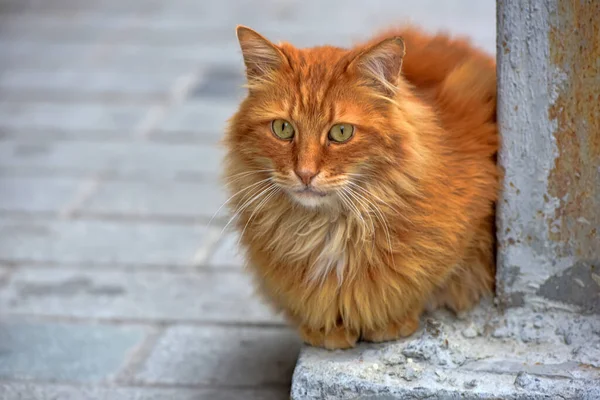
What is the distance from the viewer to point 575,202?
2.01 metres

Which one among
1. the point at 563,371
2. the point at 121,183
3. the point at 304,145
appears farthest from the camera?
the point at 121,183

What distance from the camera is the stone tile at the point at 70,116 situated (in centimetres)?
423

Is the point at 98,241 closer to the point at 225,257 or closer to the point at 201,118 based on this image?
the point at 225,257

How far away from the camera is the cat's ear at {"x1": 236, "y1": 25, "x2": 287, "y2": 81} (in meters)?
1.91

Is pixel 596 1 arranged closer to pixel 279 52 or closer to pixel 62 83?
pixel 279 52

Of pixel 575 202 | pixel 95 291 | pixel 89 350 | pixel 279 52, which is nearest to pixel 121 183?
pixel 95 291

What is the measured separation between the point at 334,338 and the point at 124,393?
0.66 metres

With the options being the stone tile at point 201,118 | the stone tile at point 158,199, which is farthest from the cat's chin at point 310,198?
the stone tile at point 201,118

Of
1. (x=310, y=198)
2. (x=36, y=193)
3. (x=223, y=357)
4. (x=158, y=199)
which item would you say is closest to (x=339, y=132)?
(x=310, y=198)

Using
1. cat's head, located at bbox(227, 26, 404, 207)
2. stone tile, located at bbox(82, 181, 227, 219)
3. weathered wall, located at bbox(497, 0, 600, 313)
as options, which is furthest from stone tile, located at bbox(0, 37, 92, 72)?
weathered wall, located at bbox(497, 0, 600, 313)

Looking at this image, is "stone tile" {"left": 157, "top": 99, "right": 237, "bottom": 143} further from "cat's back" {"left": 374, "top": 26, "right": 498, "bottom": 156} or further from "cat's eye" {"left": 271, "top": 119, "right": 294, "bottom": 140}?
"cat's eye" {"left": 271, "top": 119, "right": 294, "bottom": 140}

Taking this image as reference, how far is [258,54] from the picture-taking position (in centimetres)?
194

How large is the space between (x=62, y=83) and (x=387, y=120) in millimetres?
3265

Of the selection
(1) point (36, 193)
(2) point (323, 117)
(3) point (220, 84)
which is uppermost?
(2) point (323, 117)
